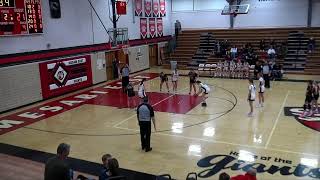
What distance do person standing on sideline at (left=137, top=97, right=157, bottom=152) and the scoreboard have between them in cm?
878

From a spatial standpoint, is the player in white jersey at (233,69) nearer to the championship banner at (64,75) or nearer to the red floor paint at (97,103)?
the red floor paint at (97,103)

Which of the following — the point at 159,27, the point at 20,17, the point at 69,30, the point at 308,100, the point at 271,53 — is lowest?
the point at 308,100

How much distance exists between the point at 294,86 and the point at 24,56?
46.6ft

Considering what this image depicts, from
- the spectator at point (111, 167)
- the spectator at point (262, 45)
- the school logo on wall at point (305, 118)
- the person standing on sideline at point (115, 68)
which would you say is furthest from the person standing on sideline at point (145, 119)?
the spectator at point (262, 45)

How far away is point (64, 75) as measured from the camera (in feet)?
61.9

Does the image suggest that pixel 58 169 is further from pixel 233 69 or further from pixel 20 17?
pixel 233 69

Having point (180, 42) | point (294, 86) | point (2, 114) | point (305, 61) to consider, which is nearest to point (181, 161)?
point (2, 114)

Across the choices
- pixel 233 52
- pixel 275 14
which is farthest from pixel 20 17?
pixel 275 14

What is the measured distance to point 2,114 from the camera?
15.2m

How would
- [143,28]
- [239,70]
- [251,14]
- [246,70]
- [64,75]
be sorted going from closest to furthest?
[64,75] < [246,70] < [239,70] < [143,28] < [251,14]

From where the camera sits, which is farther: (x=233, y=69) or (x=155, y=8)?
(x=155, y=8)

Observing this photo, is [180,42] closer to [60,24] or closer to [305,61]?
[305,61]

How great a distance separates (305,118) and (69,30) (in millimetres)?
13071

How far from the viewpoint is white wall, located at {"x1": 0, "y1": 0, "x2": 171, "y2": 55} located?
644 inches
